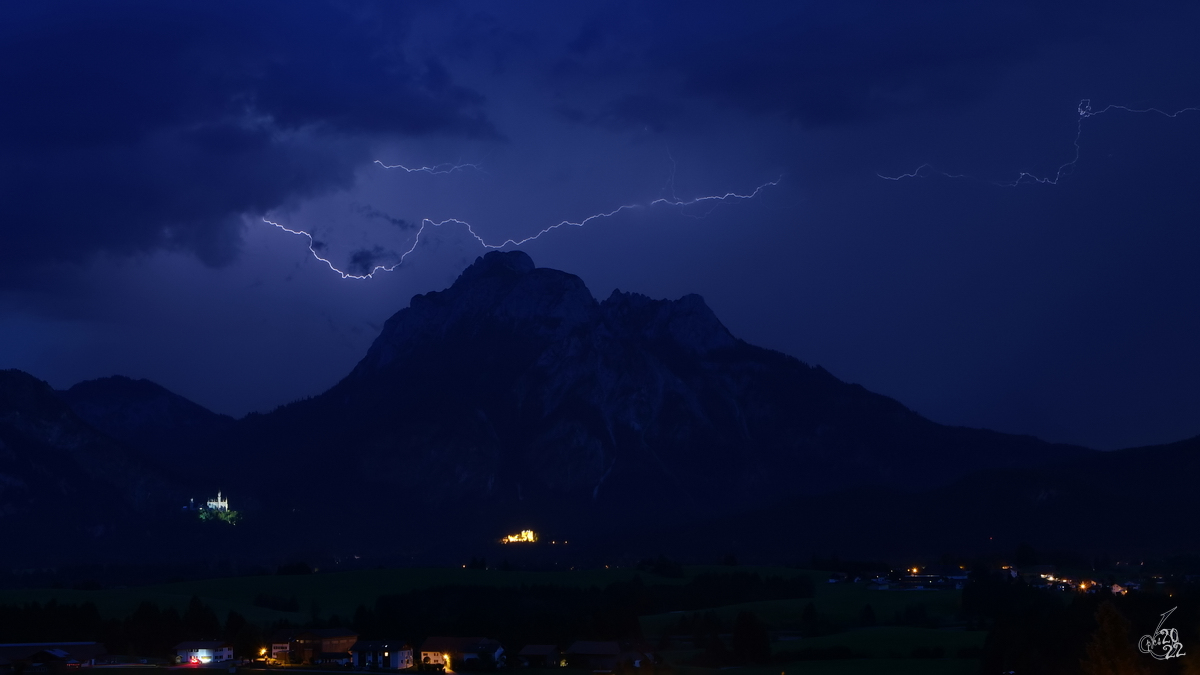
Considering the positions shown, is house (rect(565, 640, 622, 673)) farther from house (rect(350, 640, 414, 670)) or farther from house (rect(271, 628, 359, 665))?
house (rect(271, 628, 359, 665))

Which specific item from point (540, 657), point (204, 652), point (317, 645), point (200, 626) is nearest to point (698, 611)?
point (540, 657)

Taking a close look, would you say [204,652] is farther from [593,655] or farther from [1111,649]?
[1111,649]

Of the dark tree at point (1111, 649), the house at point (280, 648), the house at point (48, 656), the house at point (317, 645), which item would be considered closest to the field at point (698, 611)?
the house at point (317, 645)

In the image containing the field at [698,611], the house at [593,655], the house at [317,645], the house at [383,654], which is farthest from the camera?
the house at [317,645]

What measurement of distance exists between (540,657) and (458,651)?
562 cm

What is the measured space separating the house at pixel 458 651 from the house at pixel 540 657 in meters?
1.50

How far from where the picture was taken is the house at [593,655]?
9162 cm

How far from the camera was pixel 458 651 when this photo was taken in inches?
3794

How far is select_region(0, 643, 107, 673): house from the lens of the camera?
88.7 m

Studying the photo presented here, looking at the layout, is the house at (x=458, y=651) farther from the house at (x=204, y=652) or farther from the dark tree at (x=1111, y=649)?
the dark tree at (x=1111, y=649)

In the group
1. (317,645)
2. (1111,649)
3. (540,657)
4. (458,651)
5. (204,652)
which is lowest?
(1111,649)

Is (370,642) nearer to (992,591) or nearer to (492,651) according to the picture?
(492,651)

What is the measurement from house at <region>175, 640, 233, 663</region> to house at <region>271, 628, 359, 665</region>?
3595 millimetres

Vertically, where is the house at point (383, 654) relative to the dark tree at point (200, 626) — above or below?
below
